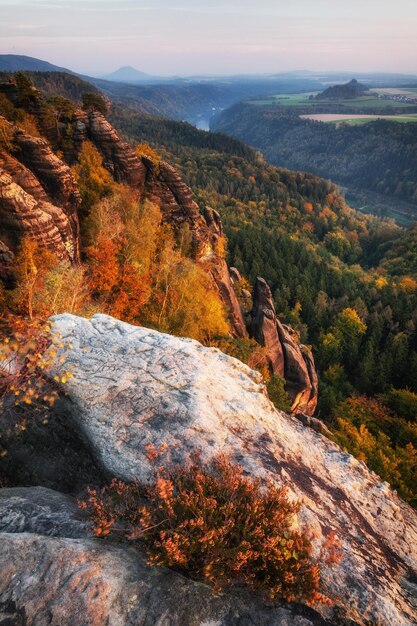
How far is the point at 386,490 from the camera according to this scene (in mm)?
14617

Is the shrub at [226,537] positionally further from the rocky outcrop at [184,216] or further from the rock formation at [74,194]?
the rocky outcrop at [184,216]

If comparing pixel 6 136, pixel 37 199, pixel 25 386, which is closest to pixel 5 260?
pixel 37 199

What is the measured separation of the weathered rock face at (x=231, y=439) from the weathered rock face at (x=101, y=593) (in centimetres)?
210

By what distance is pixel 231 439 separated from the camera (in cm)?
1137

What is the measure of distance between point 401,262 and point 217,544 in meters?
155

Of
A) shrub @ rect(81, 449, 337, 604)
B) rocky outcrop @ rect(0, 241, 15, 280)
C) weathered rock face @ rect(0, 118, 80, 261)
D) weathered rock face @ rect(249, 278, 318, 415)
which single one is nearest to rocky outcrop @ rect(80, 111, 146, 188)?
weathered rock face @ rect(0, 118, 80, 261)

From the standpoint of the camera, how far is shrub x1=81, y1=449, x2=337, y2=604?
671cm

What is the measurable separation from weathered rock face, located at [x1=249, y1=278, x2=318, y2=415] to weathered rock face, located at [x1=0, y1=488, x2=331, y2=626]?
144 feet

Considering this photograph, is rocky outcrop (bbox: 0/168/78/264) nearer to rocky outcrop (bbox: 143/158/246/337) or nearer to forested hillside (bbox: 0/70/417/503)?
forested hillside (bbox: 0/70/417/503)

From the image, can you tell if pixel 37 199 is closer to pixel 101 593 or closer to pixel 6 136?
pixel 6 136

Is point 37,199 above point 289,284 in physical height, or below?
above

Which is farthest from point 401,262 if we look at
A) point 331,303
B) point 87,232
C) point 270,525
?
point 270,525

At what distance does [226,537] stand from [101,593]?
2.47 meters

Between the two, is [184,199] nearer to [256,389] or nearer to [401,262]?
[256,389]
